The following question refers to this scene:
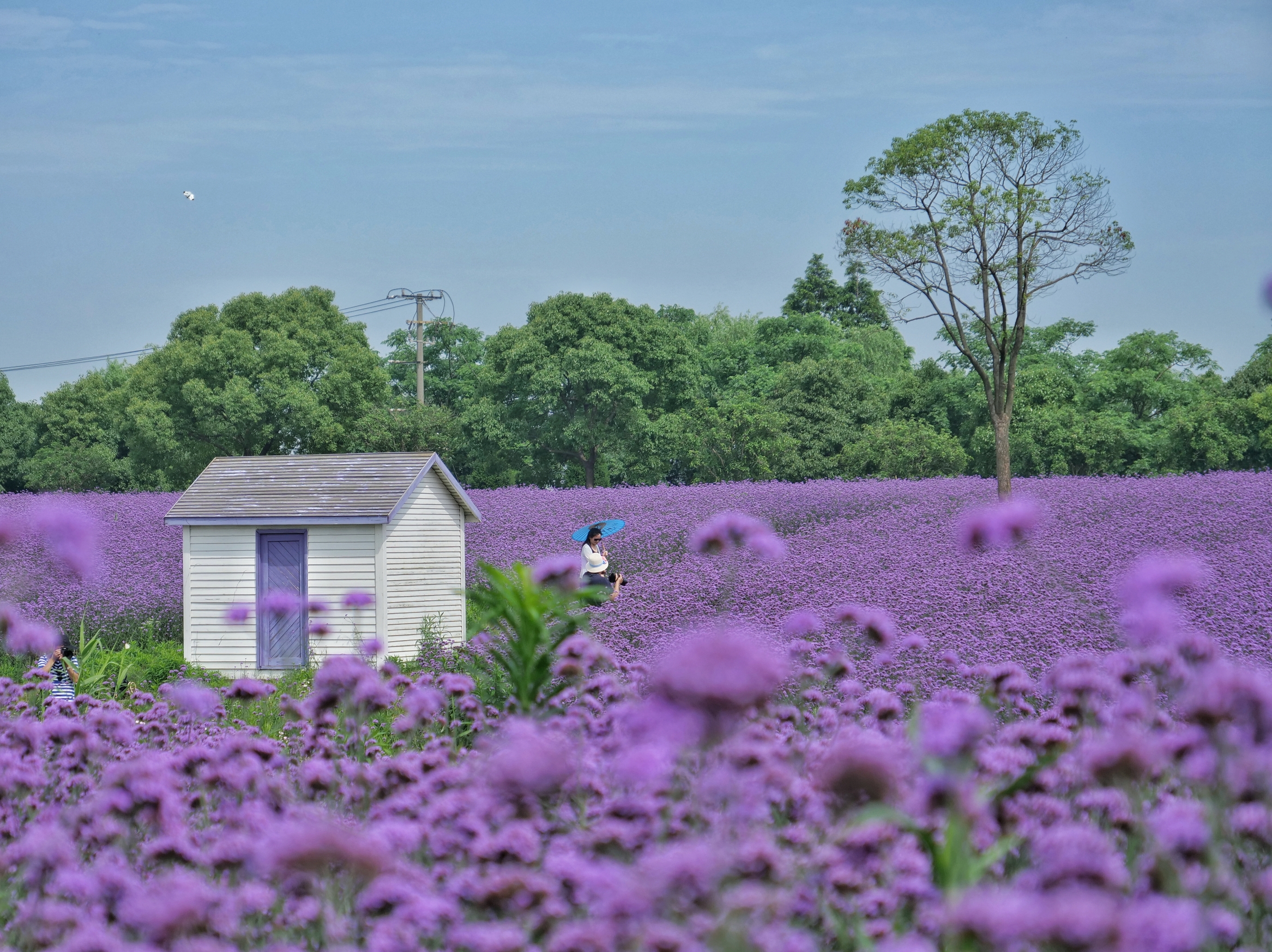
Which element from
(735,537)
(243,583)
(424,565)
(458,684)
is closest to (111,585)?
(243,583)

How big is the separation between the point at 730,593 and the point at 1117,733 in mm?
11027

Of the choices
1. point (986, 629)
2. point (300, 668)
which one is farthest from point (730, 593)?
point (300, 668)

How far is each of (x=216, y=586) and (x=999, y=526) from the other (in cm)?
1342

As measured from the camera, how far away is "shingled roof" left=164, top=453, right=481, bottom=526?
14.6 meters

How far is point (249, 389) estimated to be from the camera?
132ft

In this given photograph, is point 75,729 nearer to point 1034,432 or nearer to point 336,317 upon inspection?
point 1034,432

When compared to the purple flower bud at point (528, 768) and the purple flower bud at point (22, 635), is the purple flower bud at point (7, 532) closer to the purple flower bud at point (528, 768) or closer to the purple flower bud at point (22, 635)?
the purple flower bud at point (22, 635)

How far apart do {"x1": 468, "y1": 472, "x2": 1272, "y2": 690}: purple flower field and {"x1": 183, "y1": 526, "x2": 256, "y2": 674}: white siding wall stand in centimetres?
475

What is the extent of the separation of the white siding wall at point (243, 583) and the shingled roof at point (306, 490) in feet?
0.73

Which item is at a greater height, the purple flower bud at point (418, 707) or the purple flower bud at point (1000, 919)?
the purple flower bud at point (1000, 919)

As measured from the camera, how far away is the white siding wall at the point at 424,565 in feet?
48.2

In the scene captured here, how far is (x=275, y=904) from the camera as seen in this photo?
3123mm

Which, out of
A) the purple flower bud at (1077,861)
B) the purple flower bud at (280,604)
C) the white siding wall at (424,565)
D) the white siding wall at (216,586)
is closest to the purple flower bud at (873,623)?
the purple flower bud at (1077,861)

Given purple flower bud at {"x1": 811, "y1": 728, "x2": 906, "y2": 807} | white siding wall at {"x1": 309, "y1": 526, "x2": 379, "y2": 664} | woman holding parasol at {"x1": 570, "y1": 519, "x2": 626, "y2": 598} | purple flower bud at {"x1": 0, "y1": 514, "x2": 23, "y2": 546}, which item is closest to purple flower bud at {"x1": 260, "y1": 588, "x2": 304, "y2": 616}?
purple flower bud at {"x1": 0, "y1": 514, "x2": 23, "y2": 546}
